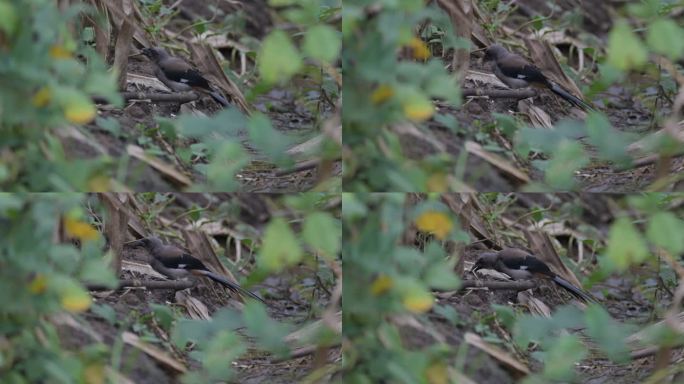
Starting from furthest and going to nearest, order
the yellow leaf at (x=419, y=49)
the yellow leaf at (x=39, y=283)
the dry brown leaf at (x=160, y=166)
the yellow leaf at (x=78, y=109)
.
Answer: the dry brown leaf at (x=160, y=166) < the yellow leaf at (x=419, y=49) < the yellow leaf at (x=39, y=283) < the yellow leaf at (x=78, y=109)

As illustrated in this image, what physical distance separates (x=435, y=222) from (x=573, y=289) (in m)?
0.50

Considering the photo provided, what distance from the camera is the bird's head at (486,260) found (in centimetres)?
261

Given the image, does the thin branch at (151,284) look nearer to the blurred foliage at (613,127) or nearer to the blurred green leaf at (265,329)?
the blurred green leaf at (265,329)

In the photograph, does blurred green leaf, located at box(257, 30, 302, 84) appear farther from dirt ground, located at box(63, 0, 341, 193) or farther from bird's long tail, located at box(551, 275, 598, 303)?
→ bird's long tail, located at box(551, 275, 598, 303)

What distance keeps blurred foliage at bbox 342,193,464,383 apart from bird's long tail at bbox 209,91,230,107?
18.3 inches

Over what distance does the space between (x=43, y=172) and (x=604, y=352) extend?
155 cm

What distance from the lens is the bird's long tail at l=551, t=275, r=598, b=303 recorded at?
2619 mm

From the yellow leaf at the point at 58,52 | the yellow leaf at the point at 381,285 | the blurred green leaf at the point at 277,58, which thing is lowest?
the yellow leaf at the point at 381,285

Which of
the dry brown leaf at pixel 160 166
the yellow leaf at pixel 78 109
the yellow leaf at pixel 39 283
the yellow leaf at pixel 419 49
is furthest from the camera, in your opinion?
the dry brown leaf at pixel 160 166

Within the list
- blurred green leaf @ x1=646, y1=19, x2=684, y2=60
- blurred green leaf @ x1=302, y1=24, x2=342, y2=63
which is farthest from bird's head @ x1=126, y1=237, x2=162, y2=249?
blurred green leaf @ x1=646, y1=19, x2=684, y2=60

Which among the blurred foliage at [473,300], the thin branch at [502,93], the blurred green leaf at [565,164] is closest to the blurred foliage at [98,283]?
the blurred foliage at [473,300]

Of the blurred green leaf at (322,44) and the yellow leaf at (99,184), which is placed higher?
the blurred green leaf at (322,44)

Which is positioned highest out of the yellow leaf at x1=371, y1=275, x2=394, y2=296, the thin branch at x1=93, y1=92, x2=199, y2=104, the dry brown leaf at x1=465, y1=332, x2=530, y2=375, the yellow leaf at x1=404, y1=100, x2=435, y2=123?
the yellow leaf at x1=404, y1=100, x2=435, y2=123

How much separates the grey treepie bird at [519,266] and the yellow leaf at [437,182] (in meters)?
0.25
